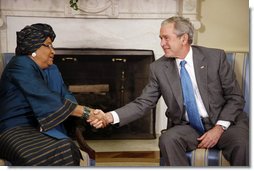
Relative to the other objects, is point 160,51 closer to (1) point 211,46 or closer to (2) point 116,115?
(1) point 211,46

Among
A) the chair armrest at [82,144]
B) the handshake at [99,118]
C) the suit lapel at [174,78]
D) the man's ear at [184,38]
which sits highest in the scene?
the man's ear at [184,38]

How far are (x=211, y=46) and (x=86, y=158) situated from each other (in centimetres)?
82

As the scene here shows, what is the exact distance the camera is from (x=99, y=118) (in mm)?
1925

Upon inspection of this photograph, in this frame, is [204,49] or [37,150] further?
[204,49]

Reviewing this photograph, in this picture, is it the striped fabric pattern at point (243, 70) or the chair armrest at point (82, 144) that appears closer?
the chair armrest at point (82, 144)

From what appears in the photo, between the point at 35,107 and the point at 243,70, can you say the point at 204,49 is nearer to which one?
the point at 243,70

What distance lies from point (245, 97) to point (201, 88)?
25 cm

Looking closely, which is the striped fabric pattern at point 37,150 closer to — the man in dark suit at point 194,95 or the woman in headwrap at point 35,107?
the woman in headwrap at point 35,107

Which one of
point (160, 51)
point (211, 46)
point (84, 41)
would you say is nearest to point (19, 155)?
point (84, 41)

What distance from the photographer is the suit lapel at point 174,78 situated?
1969 millimetres

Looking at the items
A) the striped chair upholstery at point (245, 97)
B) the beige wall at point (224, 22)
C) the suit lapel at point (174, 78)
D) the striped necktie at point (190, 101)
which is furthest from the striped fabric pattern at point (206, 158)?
the beige wall at point (224, 22)

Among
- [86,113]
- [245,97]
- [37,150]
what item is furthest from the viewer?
[245,97]

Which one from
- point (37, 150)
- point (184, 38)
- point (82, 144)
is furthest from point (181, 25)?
point (37, 150)

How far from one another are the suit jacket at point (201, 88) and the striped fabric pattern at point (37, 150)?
1.14 ft
